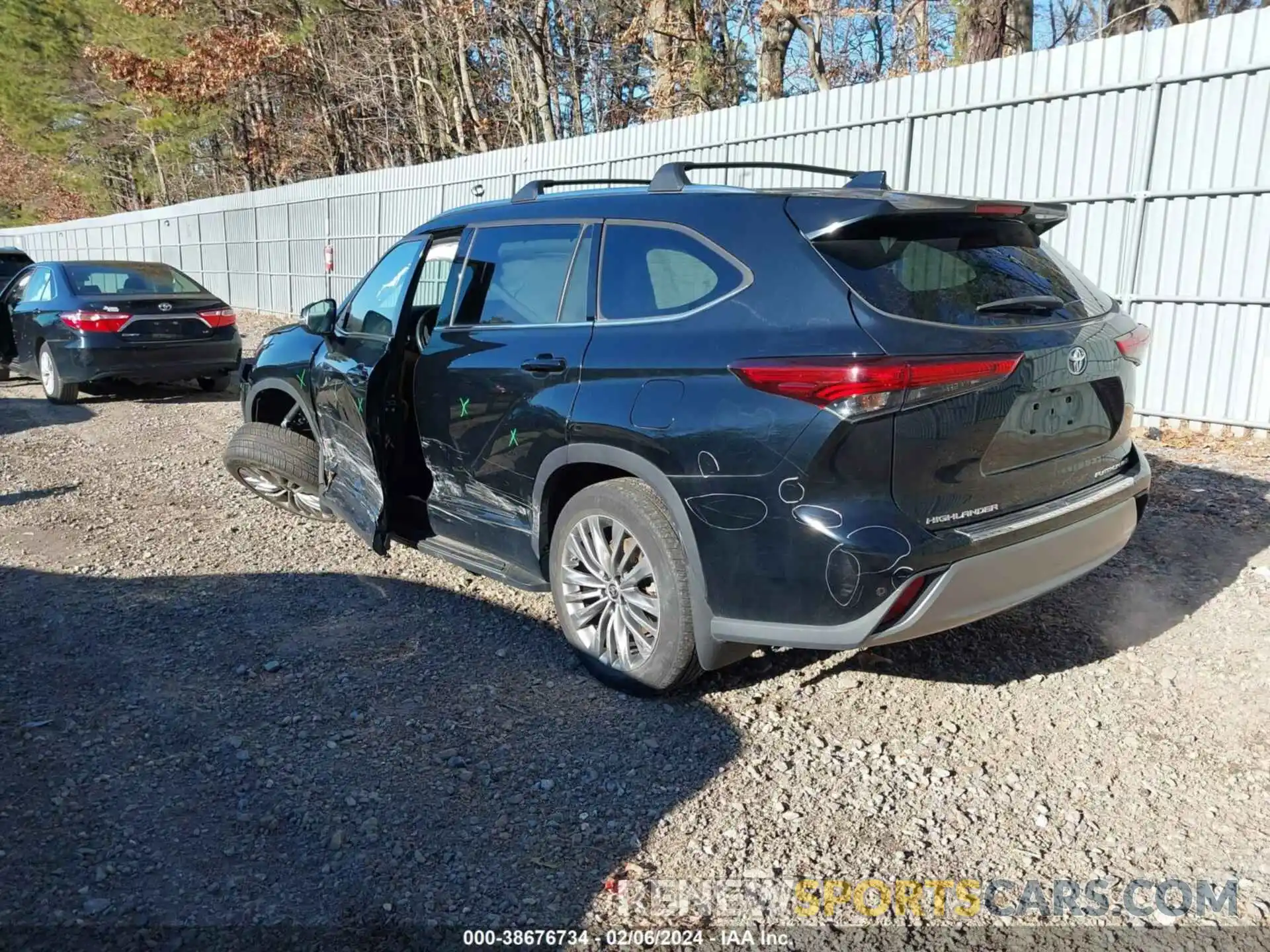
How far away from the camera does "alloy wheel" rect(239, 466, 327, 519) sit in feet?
18.9

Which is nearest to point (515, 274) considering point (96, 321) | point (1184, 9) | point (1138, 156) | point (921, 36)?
point (1138, 156)

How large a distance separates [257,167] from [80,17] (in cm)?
829

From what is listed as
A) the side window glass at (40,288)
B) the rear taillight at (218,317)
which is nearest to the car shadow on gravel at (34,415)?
the side window glass at (40,288)

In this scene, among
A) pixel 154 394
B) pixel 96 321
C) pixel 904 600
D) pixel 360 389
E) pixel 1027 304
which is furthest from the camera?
pixel 154 394

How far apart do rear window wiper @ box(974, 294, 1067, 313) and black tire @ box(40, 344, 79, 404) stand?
972 centimetres

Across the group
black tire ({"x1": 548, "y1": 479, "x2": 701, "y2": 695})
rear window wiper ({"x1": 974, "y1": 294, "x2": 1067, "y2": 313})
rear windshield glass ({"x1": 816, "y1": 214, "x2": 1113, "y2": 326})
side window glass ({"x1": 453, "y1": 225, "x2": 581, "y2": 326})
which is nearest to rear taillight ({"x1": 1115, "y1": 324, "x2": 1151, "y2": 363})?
rear windshield glass ({"x1": 816, "y1": 214, "x2": 1113, "y2": 326})

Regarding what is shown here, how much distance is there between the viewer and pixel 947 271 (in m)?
3.16

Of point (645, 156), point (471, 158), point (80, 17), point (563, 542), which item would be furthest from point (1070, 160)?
point (80, 17)

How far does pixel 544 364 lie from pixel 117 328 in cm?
761

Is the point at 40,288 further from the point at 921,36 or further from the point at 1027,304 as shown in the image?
the point at 921,36

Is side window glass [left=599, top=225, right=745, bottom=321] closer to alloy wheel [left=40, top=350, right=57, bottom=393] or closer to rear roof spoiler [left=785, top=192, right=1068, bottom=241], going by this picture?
rear roof spoiler [left=785, top=192, right=1068, bottom=241]

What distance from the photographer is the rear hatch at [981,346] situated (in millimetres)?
2893

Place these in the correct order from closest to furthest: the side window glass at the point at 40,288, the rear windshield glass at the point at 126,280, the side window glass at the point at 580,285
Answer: the side window glass at the point at 580,285
the rear windshield glass at the point at 126,280
the side window glass at the point at 40,288

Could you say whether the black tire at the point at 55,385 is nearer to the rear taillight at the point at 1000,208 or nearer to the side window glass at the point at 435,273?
the side window glass at the point at 435,273
